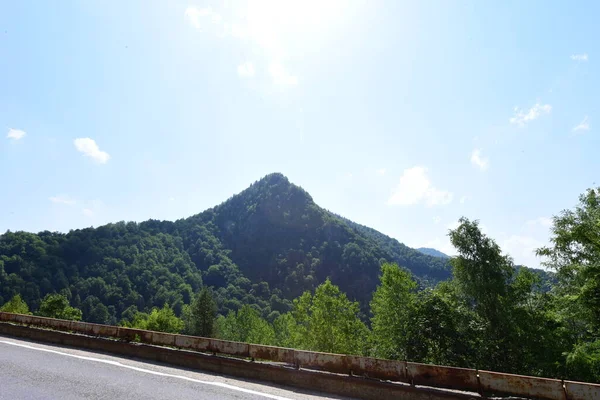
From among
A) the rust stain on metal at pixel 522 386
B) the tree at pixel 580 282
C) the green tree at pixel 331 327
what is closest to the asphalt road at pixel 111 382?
the rust stain on metal at pixel 522 386

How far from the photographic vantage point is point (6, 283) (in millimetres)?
142125

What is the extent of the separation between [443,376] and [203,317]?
6429 cm

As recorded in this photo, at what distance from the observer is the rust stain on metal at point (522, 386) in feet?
17.8

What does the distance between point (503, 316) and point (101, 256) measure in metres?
231

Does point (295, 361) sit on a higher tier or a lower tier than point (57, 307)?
higher

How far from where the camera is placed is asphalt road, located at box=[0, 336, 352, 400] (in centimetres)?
632

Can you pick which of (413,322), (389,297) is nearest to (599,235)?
(413,322)

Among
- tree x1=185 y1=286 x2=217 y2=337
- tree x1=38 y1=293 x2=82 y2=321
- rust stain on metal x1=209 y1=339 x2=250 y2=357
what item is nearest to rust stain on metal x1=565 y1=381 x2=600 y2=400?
rust stain on metal x1=209 y1=339 x2=250 y2=357

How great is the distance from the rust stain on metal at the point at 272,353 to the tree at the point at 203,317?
60264 mm

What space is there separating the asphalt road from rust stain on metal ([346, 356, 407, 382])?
2.80 feet

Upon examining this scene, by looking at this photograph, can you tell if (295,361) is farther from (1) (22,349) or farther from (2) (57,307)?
(2) (57,307)

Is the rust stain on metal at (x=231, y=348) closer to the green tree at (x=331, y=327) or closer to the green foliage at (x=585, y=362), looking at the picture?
the green foliage at (x=585, y=362)

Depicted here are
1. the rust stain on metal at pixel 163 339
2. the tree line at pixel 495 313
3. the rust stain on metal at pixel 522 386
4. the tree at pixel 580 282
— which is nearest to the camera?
the rust stain on metal at pixel 522 386

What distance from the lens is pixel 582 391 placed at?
5.19 meters
